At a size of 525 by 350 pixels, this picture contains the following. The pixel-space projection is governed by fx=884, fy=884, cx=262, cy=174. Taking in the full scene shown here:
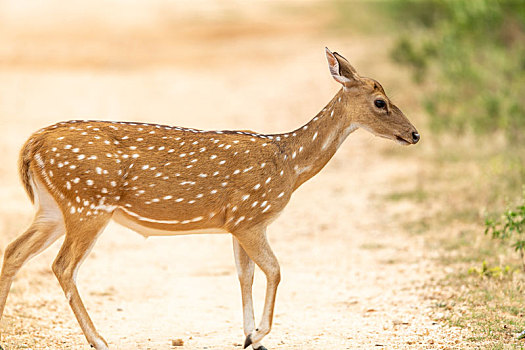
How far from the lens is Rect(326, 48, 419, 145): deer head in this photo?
7613 millimetres

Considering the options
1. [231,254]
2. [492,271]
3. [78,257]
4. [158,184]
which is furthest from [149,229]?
[231,254]

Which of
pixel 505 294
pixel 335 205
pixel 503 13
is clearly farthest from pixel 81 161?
pixel 503 13

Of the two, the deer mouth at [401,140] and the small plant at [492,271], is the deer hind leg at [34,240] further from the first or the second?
the small plant at [492,271]

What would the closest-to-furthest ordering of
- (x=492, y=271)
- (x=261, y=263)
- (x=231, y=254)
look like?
(x=261, y=263), (x=492, y=271), (x=231, y=254)

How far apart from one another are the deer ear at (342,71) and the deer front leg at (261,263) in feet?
4.91

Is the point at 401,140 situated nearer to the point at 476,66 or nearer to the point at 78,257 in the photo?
the point at 78,257

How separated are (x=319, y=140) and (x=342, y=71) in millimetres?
629

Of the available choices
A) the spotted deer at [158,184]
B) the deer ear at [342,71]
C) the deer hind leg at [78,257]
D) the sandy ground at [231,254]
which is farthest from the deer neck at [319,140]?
the deer hind leg at [78,257]

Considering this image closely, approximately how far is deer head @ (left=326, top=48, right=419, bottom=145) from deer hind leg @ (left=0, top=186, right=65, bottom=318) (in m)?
2.64

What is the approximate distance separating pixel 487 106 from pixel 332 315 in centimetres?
774

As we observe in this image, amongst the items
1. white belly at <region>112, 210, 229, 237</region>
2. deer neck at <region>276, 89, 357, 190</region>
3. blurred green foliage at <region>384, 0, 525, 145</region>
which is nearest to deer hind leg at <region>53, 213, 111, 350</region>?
white belly at <region>112, 210, 229, 237</region>

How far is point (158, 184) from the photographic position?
716 cm

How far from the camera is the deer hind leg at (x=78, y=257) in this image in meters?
7.03

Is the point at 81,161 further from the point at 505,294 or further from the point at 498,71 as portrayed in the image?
the point at 498,71
